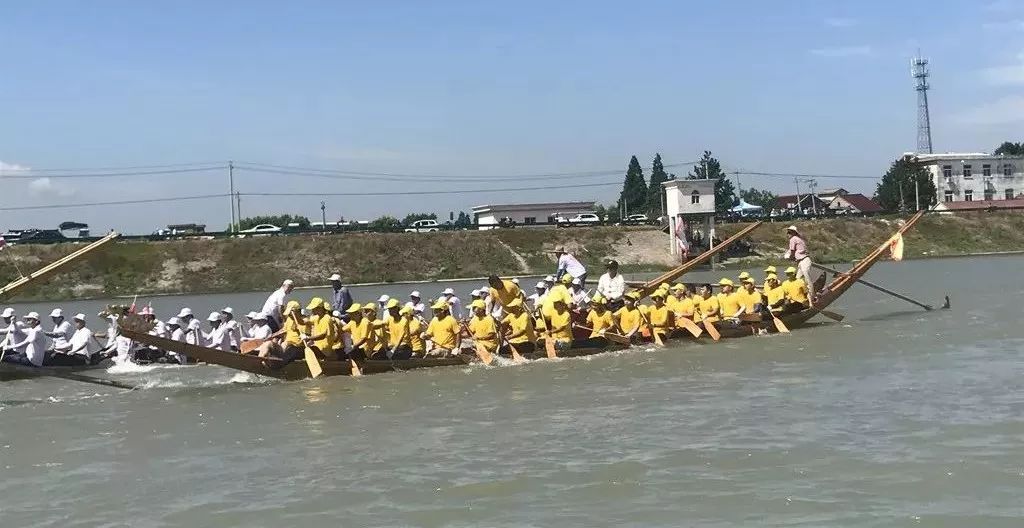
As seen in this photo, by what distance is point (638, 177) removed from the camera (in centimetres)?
10044

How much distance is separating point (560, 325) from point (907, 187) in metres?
71.7

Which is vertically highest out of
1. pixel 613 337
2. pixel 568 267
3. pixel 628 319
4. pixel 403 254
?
pixel 403 254

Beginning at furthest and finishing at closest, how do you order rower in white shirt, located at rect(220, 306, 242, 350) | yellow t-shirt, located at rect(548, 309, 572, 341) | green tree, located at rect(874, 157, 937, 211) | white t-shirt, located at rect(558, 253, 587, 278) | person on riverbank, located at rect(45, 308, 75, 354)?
green tree, located at rect(874, 157, 937, 211), white t-shirt, located at rect(558, 253, 587, 278), person on riverbank, located at rect(45, 308, 75, 354), rower in white shirt, located at rect(220, 306, 242, 350), yellow t-shirt, located at rect(548, 309, 572, 341)

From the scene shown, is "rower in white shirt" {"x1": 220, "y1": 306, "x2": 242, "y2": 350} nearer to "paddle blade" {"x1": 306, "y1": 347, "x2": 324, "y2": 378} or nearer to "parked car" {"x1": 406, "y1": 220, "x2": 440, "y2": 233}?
"paddle blade" {"x1": 306, "y1": 347, "x2": 324, "y2": 378}

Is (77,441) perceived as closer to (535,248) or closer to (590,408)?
(590,408)

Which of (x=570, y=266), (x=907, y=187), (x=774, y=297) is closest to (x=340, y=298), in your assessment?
(x=570, y=266)

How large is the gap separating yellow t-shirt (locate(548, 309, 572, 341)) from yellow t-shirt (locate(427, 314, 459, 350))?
75.9 inches

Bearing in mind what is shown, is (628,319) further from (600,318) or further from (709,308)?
(709,308)

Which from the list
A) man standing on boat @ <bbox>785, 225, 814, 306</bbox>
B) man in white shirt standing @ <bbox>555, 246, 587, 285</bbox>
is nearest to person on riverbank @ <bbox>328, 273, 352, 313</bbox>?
man in white shirt standing @ <bbox>555, 246, 587, 285</bbox>

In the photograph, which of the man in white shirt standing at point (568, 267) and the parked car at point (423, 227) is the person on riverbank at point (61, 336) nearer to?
the man in white shirt standing at point (568, 267)

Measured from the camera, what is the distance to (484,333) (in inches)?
710

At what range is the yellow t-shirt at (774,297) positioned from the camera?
21984 millimetres

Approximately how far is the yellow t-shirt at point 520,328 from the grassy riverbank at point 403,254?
37.2 m

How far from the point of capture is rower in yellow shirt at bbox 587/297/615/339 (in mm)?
19734
